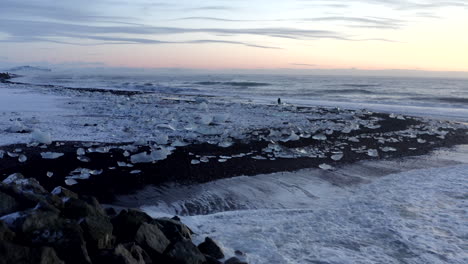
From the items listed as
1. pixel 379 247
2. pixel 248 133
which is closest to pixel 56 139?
pixel 248 133

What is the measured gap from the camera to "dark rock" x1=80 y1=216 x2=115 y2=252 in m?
4.10

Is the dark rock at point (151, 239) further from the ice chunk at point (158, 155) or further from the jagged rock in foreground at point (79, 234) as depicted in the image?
the ice chunk at point (158, 155)

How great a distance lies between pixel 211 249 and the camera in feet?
15.4

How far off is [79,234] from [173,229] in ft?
4.40

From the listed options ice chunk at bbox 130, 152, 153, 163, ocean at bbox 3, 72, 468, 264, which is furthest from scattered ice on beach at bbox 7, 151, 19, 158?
ocean at bbox 3, 72, 468, 264

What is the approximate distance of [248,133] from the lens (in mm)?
13055

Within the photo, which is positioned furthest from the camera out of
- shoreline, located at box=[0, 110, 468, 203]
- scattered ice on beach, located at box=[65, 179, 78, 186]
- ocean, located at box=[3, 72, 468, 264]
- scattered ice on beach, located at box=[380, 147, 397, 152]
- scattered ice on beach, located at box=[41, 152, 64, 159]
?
scattered ice on beach, located at box=[380, 147, 397, 152]

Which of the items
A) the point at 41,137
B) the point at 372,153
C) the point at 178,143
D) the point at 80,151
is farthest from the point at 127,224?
the point at 372,153

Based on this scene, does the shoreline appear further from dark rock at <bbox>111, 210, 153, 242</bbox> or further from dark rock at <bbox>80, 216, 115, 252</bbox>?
dark rock at <bbox>80, 216, 115, 252</bbox>

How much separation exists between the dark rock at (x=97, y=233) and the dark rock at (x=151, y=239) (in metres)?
0.31

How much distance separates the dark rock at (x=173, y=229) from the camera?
4.87 meters

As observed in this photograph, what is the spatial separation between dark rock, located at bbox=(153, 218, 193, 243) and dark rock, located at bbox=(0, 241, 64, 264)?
157 cm

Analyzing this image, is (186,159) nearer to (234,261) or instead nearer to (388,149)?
(234,261)

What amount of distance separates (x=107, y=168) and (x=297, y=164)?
434 cm
